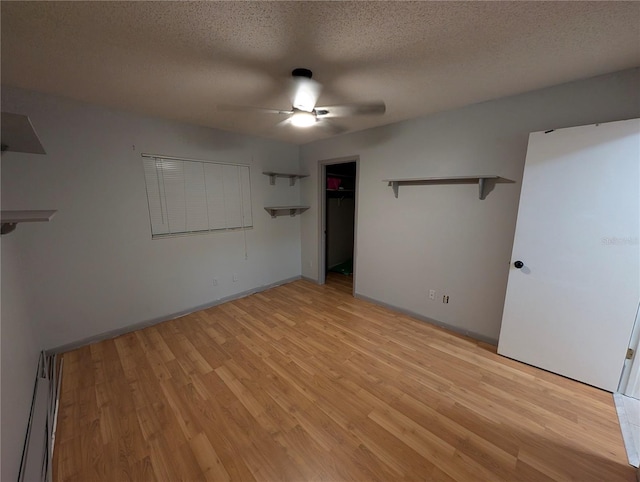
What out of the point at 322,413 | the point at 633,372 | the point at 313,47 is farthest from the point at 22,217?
the point at 633,372

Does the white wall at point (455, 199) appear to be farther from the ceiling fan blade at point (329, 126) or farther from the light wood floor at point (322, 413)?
the light wood floor at point (322, 413)

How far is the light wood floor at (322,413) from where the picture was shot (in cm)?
141

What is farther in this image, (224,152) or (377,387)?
(224,152)

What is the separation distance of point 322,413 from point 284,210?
3.13 m

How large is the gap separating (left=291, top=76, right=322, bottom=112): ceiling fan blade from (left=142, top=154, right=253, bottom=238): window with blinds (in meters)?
2.01

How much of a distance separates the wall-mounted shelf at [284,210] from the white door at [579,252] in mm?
3005

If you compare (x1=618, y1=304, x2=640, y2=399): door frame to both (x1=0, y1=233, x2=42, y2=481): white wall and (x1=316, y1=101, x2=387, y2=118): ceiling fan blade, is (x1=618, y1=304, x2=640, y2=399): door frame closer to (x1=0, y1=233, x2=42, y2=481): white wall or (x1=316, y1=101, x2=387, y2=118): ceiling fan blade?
(x1=316, y1=101, x2=387, y2=118): ceiling fan blade

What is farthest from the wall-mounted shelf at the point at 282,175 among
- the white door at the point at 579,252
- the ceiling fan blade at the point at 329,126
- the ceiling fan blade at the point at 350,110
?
the white door at the point at 579,252

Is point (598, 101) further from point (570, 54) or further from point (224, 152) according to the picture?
point (224, 152)

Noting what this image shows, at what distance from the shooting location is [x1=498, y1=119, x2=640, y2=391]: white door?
1778 millimetres

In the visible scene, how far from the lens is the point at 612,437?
158 centimetres

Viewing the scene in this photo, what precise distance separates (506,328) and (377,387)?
1422 mm

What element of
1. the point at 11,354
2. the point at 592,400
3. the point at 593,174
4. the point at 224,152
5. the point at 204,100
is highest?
the point at 204,100

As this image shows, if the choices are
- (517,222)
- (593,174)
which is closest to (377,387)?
(517,222)
